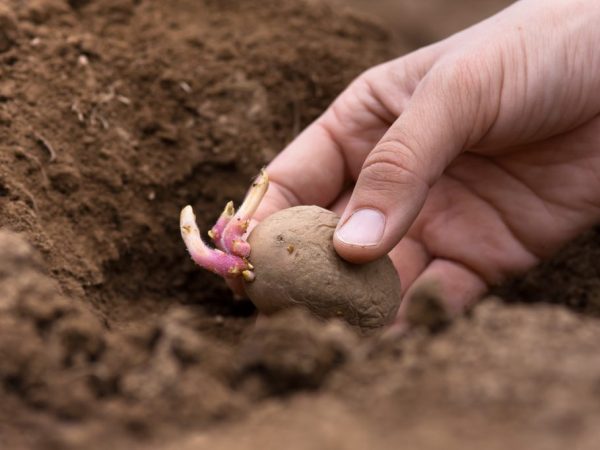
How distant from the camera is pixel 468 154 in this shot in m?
3.00

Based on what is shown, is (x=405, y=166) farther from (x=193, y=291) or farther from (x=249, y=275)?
(x=193, y=291)

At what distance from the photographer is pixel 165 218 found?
121 inches

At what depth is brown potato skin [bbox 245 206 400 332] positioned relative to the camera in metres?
2.23

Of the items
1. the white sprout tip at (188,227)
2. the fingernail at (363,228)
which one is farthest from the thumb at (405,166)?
the white sprout tip at (188,227)

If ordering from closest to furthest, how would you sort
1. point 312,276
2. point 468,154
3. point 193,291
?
point 312,276 → point 468,154 → point 193,291

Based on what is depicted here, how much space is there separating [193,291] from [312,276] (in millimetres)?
1013

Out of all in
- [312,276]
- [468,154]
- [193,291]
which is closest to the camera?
[312,276]

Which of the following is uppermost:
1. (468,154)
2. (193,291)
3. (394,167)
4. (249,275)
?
(394,167)

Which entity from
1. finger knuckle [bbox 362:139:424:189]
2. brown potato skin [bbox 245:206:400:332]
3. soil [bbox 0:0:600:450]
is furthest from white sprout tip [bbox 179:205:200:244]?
finger knuckle [bbox 362:139:424:189]

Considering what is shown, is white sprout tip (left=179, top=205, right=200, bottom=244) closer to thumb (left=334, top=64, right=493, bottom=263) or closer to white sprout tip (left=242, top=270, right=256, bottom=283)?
white sprout tip (left=242, top=270, right=256, bottom=283)

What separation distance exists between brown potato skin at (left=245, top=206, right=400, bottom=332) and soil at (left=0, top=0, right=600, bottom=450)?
0.12 m

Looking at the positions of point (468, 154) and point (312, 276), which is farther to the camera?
point (468, 154)

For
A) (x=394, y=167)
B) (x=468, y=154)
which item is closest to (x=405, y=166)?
(x=394, y=167)

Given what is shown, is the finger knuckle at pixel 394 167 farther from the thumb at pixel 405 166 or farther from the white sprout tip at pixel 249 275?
the white sprout tip at pixel 249 275
